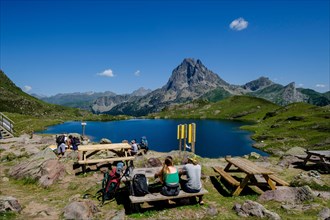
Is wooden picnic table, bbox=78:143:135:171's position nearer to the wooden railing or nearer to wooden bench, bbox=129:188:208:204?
wooden bench, bbox=129:188:208:204

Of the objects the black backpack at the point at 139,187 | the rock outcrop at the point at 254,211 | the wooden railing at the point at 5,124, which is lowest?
the rock outcrop at the point at 254,211

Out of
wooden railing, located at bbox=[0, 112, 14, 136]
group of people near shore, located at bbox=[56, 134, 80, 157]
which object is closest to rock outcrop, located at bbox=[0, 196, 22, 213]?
group of people near shore, located at bbox=[56, 134, 80, 157]

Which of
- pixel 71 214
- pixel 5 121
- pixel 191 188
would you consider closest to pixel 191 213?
pixel 191 188

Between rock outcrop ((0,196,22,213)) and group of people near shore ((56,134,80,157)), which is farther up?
group of people near shore ((56,134,80,157))

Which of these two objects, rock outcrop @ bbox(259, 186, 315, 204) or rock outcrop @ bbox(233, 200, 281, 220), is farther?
rock outcrop @ bbox(259, 186, 315, 204)

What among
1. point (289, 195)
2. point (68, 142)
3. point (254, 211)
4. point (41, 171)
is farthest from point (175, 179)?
point (68, 142)

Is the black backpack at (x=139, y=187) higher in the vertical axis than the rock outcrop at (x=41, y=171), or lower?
higher

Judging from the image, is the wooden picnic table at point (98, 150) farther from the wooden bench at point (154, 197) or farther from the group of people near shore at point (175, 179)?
the wooden bench at point (154, 197)

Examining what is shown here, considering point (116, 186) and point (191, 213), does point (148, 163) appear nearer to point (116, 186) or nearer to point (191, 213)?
point (116, 186)

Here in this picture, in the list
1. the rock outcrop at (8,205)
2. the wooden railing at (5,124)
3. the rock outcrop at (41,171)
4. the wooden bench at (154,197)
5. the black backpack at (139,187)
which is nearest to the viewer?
the rock outcrop at (8,205)

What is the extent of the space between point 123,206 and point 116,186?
1483mm

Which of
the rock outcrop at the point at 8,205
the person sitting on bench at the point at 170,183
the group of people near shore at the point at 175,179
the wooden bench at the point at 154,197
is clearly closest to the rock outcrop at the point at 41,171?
the rock outcrop at the point at 8,205

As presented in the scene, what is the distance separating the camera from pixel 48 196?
18.1 meters

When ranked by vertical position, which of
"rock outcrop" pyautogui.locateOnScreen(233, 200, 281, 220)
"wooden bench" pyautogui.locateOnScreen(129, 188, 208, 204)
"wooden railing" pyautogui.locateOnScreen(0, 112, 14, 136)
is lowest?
"rock outcrop" pyautogui.locateOnScreen(233, 200, 281, 220)
